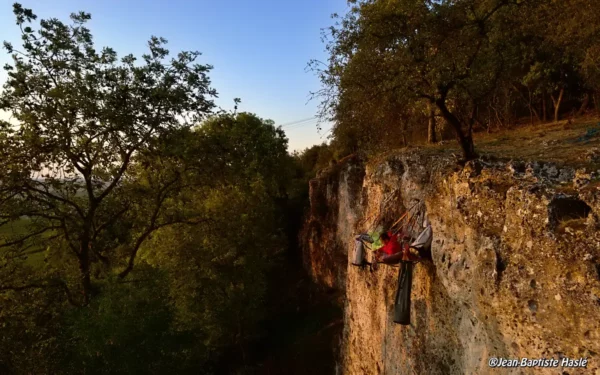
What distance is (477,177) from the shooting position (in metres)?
7.85

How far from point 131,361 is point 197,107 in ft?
31.1

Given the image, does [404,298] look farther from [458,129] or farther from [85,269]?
[85,269]

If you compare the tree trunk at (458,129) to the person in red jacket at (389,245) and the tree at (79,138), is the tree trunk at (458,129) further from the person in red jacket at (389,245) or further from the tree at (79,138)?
the tree at (79,138)

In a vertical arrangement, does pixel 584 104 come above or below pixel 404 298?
above

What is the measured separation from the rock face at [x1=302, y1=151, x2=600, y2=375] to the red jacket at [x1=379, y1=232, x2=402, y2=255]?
86 cm

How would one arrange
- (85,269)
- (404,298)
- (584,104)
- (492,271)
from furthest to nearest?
(584,104)
(85,269)
(404,298)
(492,271)

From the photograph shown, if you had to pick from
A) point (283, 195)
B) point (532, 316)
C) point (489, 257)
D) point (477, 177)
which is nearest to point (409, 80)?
point (477, 177)

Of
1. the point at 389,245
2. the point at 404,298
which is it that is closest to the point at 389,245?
the point at 389,245

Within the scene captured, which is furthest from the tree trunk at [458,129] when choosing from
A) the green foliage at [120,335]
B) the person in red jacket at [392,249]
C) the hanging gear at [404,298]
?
the green foliage at [120,335]

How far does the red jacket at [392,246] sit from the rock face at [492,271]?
2.82 ft

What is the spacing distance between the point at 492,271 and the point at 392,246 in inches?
141

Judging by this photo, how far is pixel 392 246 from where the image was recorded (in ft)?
32.5

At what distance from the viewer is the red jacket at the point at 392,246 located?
987cm

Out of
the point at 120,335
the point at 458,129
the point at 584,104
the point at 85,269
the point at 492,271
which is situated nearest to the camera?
the point at 492,271
